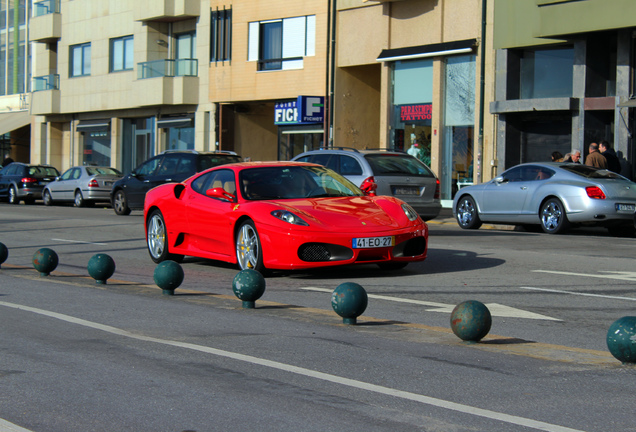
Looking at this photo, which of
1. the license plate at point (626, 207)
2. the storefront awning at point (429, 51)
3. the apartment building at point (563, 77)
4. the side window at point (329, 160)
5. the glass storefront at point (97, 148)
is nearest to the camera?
the license plate at point (626, 207)

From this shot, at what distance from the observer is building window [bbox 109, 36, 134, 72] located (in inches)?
1694

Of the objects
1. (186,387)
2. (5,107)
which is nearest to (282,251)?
(186,387)

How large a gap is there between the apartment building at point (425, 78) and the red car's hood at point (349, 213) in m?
17.0

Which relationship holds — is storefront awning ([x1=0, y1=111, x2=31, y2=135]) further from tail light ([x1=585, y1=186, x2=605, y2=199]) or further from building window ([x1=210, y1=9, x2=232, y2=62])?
tail light ([x1=585, y1=186, x2=605, y2=199])

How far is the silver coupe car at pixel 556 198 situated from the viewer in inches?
695

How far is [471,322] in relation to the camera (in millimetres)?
6707

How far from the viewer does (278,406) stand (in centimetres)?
501

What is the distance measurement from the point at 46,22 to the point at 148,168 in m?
26.4

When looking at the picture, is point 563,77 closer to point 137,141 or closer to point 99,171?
point 99,171

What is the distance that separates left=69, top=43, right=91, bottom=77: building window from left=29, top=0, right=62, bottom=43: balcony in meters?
1.56

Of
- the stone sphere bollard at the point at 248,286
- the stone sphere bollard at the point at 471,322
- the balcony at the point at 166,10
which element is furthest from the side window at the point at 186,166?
the stone sphere bollard at the point at 471,322

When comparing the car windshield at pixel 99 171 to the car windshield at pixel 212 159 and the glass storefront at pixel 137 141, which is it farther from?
the car windshield at pixel 212 159

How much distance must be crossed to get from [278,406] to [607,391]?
Result: 185cm

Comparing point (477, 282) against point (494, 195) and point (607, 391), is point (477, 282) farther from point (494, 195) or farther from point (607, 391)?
point (494, 195)
